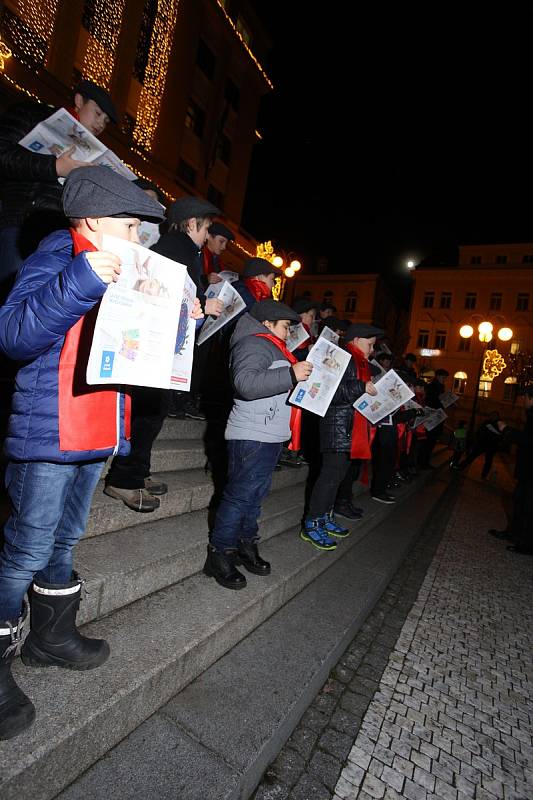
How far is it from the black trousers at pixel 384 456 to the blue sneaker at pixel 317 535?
9.92 feet

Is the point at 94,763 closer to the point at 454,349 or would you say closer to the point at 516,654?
the point at 516,654

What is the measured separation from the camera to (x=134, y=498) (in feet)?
9.72

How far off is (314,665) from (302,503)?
2438 mm

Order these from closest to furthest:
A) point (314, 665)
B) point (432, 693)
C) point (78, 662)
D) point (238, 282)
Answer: point (78, 662) → point (314, 665) → point (432, 693) → point (238, 282)

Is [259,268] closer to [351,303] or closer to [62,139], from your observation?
[62,139]

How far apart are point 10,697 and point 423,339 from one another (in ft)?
164

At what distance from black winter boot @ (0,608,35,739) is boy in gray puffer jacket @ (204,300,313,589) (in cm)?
145

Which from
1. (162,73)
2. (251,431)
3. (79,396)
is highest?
(162,73)

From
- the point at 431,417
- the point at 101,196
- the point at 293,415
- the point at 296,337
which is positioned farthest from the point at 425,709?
the point at 431,417

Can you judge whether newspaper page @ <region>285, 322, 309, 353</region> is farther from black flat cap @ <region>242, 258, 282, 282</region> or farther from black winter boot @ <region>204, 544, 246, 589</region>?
black winter boot @ <region>204, 544, 246, 589</region>

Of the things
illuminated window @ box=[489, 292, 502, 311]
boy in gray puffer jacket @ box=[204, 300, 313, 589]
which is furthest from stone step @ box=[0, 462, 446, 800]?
illuminated window @ box=[489, 292, 502, 311]

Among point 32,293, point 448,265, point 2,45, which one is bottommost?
point 32,293

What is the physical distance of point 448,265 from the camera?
49.1 metres

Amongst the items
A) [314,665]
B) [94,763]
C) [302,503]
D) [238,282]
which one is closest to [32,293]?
[94,763]
